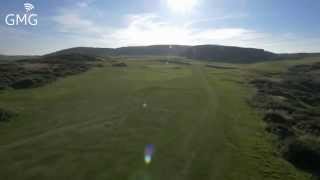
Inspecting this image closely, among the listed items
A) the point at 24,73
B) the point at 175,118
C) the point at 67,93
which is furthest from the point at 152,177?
the point at 24,73

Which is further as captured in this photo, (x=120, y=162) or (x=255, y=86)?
(x=255, y=86)

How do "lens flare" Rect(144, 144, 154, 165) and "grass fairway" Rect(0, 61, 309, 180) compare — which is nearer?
"grass fairway" Rect(0, 61, 309, 180)

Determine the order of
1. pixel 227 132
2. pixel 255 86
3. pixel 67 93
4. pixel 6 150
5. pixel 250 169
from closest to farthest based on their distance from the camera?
pixel 250 169, pixel 6 150, pixel 227 132, pixel 67 93, pixel 255 86

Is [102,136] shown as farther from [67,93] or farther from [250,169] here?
[67,93]

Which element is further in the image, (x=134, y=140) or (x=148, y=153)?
(x=134, y=140)

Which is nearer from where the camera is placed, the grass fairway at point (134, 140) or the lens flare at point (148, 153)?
the grass fairway at point (134, 140)
